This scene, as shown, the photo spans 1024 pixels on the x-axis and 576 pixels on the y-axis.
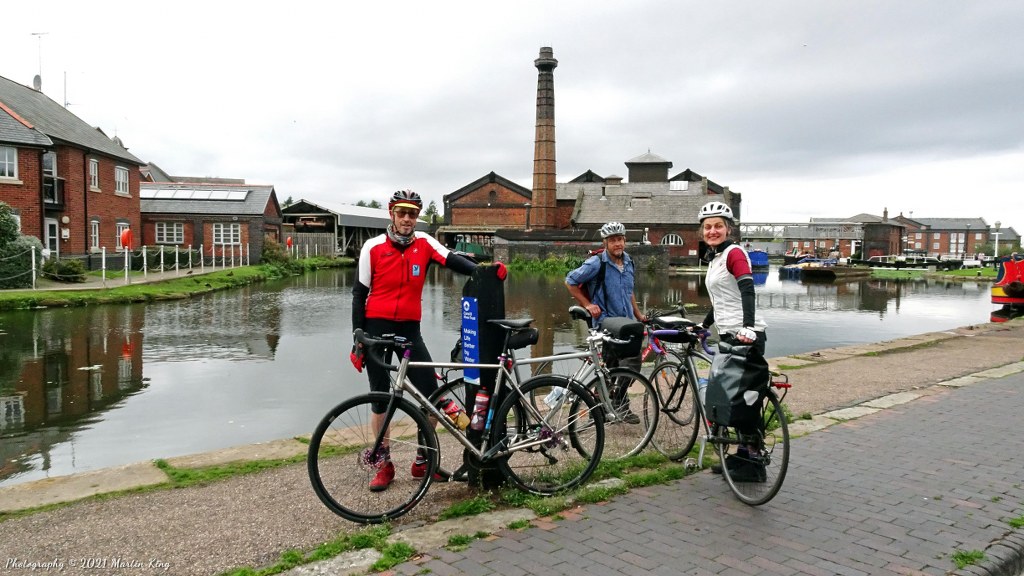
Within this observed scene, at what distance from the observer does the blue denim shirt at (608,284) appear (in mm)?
6617

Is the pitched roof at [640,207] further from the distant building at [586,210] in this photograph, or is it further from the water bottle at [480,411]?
the water bottle at [480,411]

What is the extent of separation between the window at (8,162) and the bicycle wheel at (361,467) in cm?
2757

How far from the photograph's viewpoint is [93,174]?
100ft

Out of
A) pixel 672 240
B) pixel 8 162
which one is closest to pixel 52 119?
pixel 8 162

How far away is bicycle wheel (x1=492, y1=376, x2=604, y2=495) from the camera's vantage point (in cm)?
466

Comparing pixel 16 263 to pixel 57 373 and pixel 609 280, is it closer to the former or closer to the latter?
pixel 57 373

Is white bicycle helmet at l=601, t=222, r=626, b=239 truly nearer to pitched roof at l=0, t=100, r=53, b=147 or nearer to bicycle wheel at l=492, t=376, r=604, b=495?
bicycle wheel at l=492, t=376, r=604, b=495

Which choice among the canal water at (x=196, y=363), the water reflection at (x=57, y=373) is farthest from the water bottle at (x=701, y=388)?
the water reflection at (x=57, y=373)

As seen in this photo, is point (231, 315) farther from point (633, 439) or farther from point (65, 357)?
point (633, 439)

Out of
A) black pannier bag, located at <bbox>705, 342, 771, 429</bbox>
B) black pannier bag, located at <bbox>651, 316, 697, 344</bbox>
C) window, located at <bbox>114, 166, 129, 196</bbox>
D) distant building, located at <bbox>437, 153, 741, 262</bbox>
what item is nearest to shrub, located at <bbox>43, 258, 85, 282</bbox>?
window, located at <bbox>114, 166, 129, 196</bbox>

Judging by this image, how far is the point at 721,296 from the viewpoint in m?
5.00

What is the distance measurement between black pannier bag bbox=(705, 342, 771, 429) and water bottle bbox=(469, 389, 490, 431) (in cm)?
161

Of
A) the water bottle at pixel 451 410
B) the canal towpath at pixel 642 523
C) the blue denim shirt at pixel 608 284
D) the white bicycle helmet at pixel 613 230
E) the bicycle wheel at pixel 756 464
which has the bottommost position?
the canal towpath at pixel 642 523

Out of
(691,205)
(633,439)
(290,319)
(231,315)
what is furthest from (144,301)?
(691,205)
